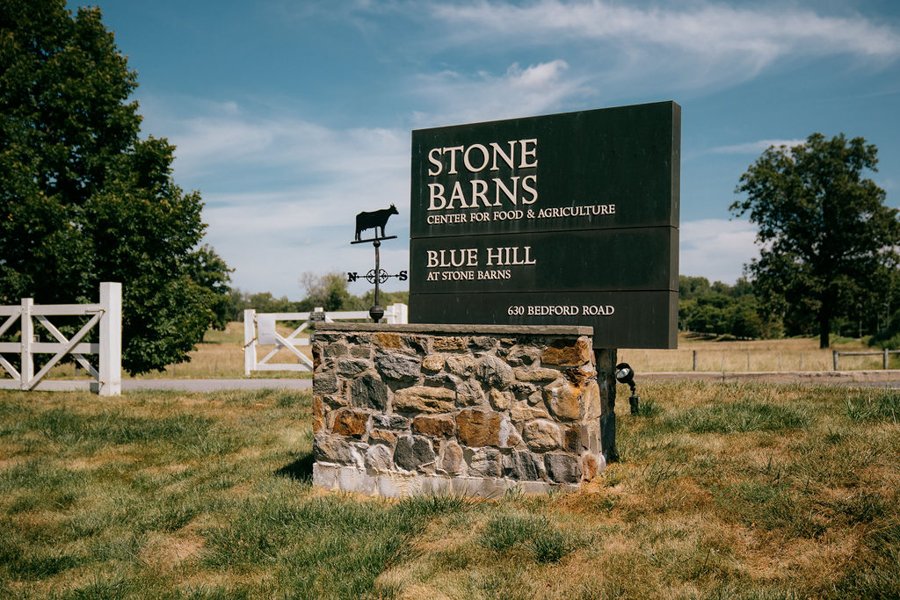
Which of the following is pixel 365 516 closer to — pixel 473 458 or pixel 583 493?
pixel 473 458

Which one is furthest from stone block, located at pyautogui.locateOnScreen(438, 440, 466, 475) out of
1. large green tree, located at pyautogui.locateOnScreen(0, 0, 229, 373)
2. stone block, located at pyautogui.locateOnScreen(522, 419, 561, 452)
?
large green tree, located at pyautogui.locateOnScreen(0, 0, 229, 373)

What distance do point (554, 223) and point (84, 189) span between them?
1925 cm

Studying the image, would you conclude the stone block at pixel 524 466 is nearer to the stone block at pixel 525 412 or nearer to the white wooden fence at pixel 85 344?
the stone block at pixel 525 412

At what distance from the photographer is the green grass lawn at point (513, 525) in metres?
4.84

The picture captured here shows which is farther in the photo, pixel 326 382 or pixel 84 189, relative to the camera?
pixel 84 189

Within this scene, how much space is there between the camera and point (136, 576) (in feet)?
17.9

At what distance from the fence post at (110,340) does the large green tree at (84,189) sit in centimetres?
681

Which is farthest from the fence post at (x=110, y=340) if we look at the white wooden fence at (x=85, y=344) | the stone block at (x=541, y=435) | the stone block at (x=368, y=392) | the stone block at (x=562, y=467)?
the stone block at (x=562, y=467)

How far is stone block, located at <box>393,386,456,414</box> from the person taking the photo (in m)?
6.87

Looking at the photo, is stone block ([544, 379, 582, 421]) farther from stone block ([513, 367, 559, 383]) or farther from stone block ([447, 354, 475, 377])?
stone block ([447, 354, 475, 377])

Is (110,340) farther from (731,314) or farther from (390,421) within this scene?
(731,314)

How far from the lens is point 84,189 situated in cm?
2141

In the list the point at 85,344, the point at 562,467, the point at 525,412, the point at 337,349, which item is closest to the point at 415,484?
the point at 525,412

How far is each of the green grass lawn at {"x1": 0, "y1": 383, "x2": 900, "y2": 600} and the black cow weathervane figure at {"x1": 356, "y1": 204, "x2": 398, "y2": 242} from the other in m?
3.05
